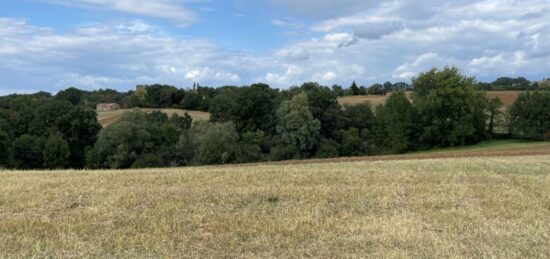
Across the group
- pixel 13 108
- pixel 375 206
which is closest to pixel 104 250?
pixel 375 206

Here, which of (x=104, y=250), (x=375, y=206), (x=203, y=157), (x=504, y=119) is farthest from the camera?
(x=504, y=119)

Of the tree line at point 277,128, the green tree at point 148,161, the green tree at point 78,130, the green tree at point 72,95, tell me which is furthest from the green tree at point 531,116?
the green tree at point 72,95

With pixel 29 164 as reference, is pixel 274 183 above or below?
above

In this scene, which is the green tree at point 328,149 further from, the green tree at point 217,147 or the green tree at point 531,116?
the green tree at point 531,116

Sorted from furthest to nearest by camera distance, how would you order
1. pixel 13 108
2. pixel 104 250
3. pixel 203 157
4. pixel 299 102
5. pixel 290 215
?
1. pixel 13 108
2. pixel 299 102
3. pixel 203 157
4. pixel 290 215
5. pixel 104 250

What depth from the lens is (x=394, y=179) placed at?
15.8 meters

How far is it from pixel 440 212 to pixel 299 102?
7257 centimetres

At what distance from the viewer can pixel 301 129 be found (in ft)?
265

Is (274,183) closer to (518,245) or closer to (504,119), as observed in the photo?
(518,245)

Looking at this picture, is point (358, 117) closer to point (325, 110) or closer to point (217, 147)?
point (325, 110)

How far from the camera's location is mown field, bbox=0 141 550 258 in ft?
26.0

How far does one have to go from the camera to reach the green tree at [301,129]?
8094 centimetres

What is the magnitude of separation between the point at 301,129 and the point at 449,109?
23.1 meters

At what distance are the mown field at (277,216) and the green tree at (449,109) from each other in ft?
204
